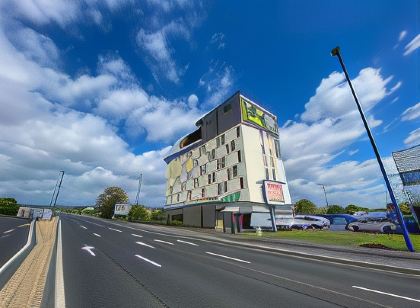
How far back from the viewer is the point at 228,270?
34.6ft

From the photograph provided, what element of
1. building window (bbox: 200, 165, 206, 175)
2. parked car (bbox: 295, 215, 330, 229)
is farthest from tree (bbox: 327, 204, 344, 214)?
building window (bbox: 200, 165, 206, 175)

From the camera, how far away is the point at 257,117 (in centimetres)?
5112

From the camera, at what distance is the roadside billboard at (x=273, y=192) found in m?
44.5

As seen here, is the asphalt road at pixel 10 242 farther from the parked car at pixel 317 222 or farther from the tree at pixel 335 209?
the tree at pixel 335 209

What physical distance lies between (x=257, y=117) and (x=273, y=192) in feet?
45.9

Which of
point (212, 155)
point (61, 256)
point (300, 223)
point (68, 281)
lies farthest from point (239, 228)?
point (68, 281)

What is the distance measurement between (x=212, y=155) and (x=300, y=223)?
20.7m

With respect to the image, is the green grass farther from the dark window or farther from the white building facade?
the dark window

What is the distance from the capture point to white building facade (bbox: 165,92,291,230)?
44.6 meters

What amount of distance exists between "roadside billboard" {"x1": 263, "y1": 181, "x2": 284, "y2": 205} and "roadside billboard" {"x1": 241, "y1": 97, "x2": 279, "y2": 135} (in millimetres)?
10883

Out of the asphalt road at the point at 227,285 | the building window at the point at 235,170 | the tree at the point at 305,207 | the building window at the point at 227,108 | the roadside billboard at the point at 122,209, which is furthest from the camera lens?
the roadside billboard at the point at 122,209

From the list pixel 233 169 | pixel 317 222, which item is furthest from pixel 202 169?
pixel 317 222

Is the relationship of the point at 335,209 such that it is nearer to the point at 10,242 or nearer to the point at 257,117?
the point at 257,117

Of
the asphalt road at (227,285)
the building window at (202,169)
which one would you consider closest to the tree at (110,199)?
the building window at (202,169)
